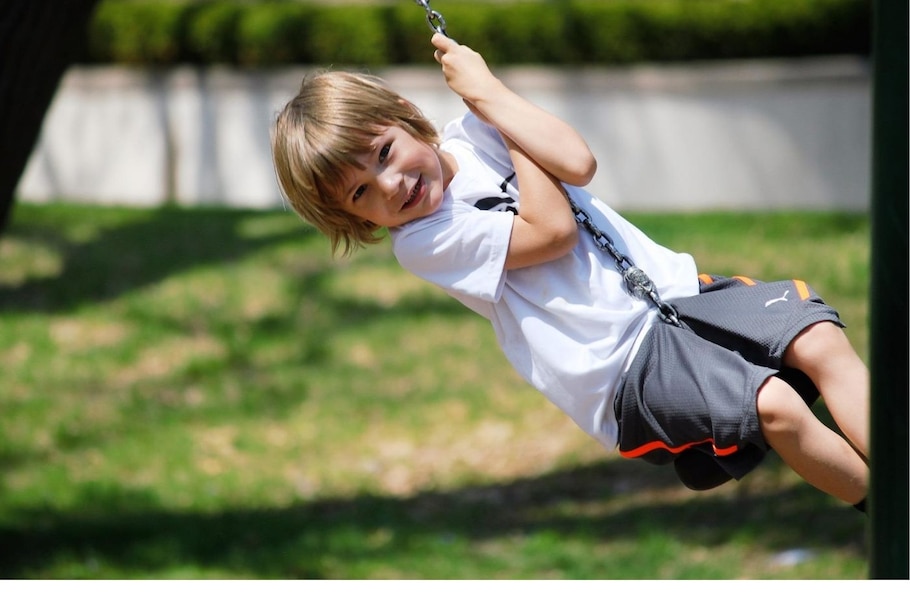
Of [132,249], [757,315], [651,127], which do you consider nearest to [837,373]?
[757,315]

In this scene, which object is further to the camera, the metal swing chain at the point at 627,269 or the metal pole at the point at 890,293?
the metal swing chain at the point at 627,269

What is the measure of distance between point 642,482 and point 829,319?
4.45 meters

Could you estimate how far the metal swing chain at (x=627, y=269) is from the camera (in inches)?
105

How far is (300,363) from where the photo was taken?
8.43m

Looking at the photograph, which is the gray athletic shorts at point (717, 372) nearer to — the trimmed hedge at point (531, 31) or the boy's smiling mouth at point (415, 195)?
the boy's smiling mouth at point (415, 195)

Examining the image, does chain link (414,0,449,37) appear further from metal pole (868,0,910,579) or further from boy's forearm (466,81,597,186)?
metal pole (868,0,910,579)

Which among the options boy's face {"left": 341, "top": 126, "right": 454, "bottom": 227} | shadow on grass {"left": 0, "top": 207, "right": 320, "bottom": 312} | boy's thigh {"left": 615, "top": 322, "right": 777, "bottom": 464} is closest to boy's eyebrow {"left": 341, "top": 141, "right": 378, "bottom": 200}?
boy's face {"left": 341, "top": 126, "right": 454, "bottom": 227}

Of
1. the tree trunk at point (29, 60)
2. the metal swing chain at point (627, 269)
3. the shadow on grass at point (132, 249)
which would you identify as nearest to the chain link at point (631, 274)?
the metal swing chain at point (627, 269)

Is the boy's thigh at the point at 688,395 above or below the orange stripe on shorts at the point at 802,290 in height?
below

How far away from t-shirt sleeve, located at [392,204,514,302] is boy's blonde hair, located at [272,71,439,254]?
0.17 metres

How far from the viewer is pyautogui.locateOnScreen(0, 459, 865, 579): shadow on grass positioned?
6074mm

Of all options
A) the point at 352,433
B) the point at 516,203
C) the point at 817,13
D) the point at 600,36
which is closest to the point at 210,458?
the point at 352,433

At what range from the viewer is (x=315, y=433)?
7.63 metres

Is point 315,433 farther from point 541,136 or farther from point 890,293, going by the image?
point 890,293
